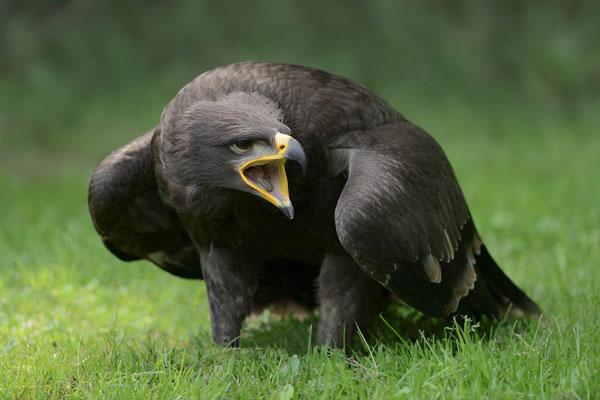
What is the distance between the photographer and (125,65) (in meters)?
12.4

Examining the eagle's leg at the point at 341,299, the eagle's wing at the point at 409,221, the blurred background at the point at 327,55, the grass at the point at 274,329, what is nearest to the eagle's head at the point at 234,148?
the eagle's wing at the point at 409,221

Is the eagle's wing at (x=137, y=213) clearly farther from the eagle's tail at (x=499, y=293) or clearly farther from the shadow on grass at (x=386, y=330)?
the eagle's tail at (x=499, y=293)

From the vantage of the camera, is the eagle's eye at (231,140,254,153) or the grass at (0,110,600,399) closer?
the grass at (0,110,600,399)

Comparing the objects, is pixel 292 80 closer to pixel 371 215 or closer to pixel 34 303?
pixel 371 215

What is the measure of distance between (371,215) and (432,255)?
0.60 metres

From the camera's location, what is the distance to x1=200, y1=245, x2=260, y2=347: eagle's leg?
4227mm

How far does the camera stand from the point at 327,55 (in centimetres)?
1231

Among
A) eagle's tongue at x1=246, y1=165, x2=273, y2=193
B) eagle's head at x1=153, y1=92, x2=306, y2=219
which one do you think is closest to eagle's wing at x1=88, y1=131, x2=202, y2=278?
eagle's head at x1=153, y1=92, x2=306, y2=219

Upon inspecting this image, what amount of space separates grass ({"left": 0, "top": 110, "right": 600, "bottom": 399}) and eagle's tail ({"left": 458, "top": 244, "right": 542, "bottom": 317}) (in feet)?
0.33

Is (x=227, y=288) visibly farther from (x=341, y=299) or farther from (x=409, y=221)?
(x=409, y=221)

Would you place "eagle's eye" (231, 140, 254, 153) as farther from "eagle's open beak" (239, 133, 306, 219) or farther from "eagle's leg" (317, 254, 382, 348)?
"eagle's leg" (317, 254, 382, 348)

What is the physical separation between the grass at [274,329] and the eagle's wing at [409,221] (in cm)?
22

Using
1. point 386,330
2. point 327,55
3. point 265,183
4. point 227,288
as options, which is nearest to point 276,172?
point 265,183

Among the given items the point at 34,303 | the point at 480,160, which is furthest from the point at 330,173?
the point at 480,160
